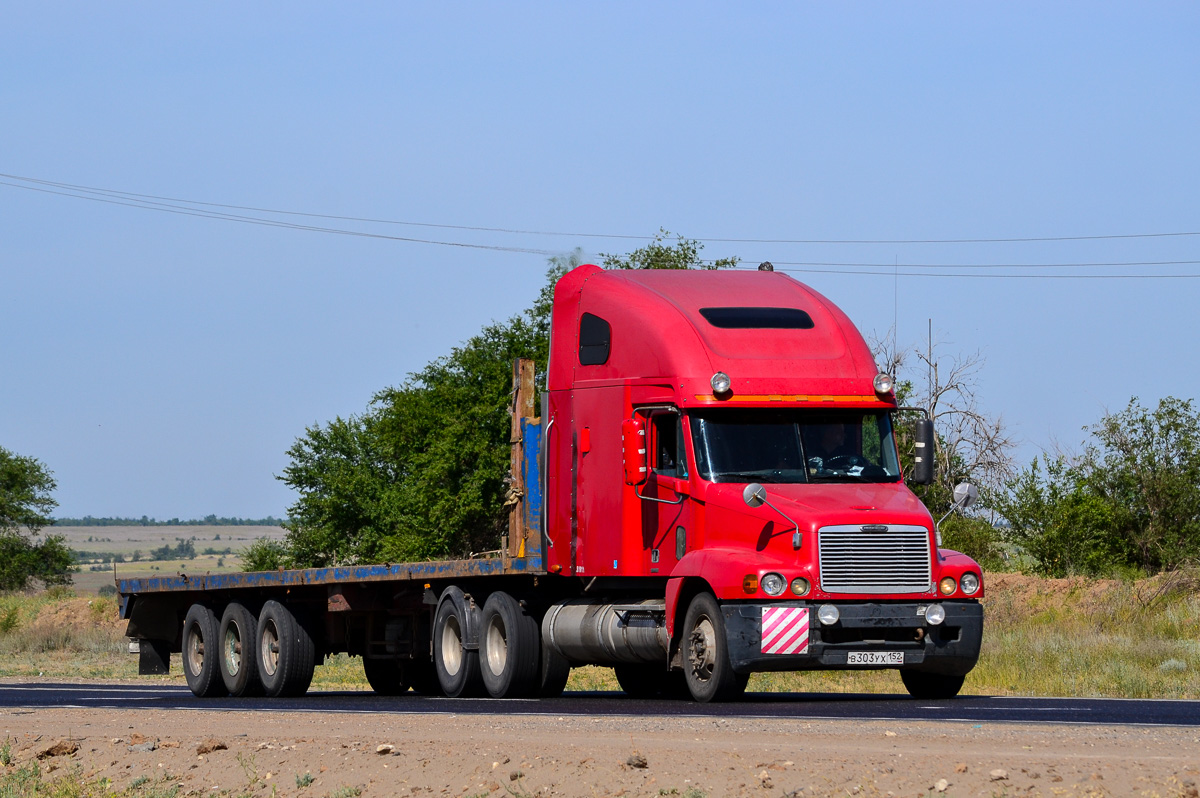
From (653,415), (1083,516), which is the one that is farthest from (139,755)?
(1083,516)

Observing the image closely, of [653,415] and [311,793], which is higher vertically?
[653,415]

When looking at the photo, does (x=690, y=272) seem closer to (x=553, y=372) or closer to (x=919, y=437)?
(x=553, y=372)

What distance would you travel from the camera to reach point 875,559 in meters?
14.6

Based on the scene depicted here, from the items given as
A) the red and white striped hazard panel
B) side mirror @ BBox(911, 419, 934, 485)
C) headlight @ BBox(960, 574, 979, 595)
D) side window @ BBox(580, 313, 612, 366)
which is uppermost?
side window @ BBox(580, 313, 612, 366)

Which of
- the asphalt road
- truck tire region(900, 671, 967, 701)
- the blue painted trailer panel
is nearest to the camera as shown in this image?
the asphalt road

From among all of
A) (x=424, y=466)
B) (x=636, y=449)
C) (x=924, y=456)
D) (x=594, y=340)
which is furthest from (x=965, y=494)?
(x=424, y=466)

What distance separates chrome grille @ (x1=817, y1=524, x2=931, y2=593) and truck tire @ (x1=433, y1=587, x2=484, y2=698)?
17.5ft

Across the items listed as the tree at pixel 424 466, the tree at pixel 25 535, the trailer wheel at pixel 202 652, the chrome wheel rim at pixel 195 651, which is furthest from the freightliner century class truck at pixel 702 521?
the tree at pixel 25 535

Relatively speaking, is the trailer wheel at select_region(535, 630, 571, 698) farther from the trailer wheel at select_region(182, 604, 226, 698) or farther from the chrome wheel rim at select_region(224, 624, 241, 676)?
the trailer wheel at select_region(182, 604, 226, 698)

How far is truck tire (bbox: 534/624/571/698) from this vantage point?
694 inches

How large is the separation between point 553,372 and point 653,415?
2.34m

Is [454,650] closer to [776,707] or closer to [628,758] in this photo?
[776,707]

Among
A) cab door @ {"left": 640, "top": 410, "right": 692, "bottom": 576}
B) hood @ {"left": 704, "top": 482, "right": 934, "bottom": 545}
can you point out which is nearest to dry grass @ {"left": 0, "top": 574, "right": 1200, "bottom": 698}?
hood @ {"left": 704, "top": 482, "right": 934, "bottom": 545}

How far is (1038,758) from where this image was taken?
9578mm
